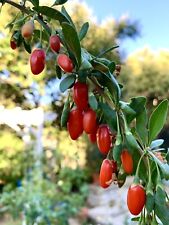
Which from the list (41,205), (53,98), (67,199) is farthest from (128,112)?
(67,199)

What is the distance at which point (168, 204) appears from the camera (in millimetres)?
577

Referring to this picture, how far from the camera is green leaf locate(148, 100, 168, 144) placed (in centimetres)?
55

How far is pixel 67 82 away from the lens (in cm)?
55

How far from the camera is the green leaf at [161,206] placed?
20.0 inches

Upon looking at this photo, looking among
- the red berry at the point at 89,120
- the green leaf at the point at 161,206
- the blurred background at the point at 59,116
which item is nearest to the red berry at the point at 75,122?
the red berry at the point at 89,120

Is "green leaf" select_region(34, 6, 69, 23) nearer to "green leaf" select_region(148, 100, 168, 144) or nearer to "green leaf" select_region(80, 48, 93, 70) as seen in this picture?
"green leaf" select_region(80, 48, 93, 70)

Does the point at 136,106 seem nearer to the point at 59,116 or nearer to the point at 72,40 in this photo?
the point at 72,40

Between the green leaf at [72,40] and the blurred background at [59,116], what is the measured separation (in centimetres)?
80

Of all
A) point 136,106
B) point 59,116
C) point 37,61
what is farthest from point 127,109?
point 59,116

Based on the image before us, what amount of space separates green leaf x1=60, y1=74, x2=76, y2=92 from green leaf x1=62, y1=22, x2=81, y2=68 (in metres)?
0.02

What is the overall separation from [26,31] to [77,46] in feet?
0.24

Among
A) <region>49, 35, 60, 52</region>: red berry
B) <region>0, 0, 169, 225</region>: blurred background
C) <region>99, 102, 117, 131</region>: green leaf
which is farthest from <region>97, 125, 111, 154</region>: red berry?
<region>0, 0, 169, 225</region>: blurred background

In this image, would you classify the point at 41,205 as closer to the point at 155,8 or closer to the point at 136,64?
the point at 155,8

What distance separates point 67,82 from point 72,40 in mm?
51
